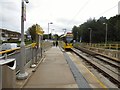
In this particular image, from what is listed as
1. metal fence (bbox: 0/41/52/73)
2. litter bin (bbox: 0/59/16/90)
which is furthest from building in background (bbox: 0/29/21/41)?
litter bin (bbox: 0/59/16/90)

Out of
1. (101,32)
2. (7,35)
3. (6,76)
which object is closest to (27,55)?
(6,76)

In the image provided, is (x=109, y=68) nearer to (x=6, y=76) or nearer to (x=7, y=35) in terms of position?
(x=6, y=76)

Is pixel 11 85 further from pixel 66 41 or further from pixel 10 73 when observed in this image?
pixel 66 41

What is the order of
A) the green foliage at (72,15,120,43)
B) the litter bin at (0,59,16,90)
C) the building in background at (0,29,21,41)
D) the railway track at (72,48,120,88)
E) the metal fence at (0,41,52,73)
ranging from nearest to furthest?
1. the litter bin at (0,59,16,90)
2. the metal fence at (0,41,52,73)
3. the railway track at (72,48,120,88)
4. the building in background at (0,29,21,41)
5. the green foliage at (72,15,120,43)

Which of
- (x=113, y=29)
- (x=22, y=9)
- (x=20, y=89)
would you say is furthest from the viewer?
(x=113, y=29)

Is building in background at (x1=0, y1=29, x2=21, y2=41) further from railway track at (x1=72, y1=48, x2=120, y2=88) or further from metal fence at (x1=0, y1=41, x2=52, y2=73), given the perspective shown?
metal fence at (x1=0, y1=41, x2=52, y2=73)

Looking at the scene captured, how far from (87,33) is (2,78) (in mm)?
101443

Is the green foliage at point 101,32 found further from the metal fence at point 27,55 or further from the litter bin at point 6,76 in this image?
the litter bin at point 6,76

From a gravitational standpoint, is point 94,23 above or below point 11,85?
above

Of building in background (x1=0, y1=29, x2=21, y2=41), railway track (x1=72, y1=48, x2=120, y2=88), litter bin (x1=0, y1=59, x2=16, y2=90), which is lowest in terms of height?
railway track (x1=72, y1=48, x2=120, y2=88)

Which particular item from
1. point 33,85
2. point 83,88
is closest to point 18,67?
point 33,85

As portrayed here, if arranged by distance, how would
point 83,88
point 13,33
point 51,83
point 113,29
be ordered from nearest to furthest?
point 83,88 → point 51,83 → point 113,29 → point 13,33

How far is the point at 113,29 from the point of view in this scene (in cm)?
9594

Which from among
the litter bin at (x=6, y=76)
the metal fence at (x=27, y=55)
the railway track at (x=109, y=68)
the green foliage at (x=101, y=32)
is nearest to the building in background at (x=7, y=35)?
the railway track at (x=109, y=68)
